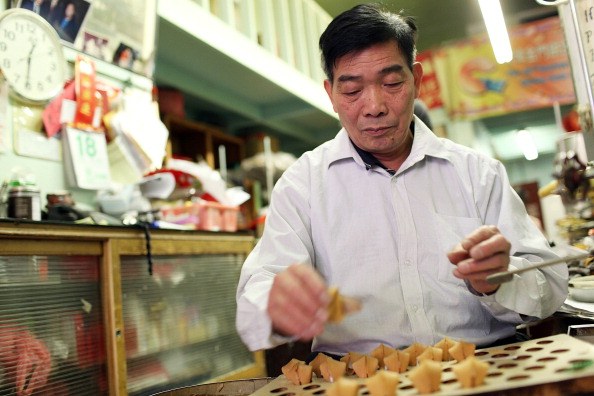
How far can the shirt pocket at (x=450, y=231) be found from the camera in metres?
1.51

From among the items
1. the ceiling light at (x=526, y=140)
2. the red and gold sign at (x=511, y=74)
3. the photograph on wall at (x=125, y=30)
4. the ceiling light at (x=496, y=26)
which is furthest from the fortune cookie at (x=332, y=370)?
the ceiling light at (x=526, y=140)

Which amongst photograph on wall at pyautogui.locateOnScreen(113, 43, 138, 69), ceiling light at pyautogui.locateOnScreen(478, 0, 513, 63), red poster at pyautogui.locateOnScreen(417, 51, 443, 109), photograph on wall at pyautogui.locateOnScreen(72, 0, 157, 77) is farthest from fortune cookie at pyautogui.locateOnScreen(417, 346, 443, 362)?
red poster at pyautogui.locateOnScreen(417, 51, 443, 109)

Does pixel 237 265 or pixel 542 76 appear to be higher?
pixel 542 76

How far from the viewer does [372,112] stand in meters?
1.54

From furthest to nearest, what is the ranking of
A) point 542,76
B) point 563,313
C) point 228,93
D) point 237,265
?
point 542,76, point 228,93, point 237,265, point 563,313

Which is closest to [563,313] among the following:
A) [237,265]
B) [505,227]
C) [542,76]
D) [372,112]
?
[505,227]

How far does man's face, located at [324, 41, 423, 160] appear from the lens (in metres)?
1.54

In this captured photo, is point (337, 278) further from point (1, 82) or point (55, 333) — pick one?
point (1, 82)

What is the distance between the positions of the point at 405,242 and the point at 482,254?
43cm

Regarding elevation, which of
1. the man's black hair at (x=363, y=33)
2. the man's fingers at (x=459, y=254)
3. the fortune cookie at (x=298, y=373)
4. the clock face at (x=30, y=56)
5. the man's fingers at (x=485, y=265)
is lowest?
the fortune cookie at (x=298, y=373)

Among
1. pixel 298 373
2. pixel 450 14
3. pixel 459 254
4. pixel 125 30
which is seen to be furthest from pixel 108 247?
pixel 450 14

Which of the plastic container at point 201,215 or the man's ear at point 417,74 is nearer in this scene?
the man's ear at point 417,74

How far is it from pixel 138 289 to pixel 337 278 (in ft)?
4.48

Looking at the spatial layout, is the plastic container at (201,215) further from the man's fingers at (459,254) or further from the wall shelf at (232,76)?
the man's fingers at (459,254)
